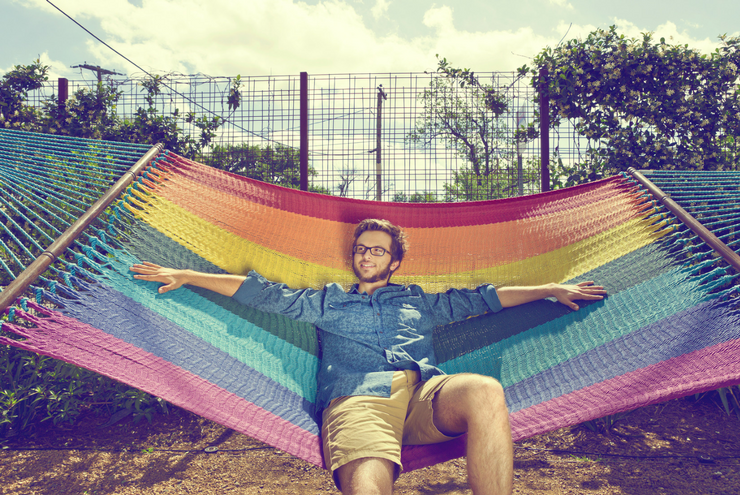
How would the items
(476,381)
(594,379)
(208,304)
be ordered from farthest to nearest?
(208,304)
(594,379)
(476,381)

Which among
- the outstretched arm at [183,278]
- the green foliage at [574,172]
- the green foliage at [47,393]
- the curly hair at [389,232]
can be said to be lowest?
the green foliage at [47,393]

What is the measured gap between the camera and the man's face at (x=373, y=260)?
1690mm

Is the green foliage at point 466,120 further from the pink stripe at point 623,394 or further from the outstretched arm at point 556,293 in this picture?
the pink stripe at point 623,394

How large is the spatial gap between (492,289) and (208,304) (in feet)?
3.13

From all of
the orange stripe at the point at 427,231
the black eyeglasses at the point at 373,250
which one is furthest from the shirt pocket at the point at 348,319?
the orange stripe at the point at 427,231

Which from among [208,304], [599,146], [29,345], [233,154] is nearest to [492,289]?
[208,304]

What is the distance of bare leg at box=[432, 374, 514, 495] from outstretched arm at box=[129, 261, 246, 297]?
0.75 meters

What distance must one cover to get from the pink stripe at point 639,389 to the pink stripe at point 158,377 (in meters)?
0.61

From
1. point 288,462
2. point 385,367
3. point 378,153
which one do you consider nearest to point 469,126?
point 378,153

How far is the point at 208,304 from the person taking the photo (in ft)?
5.20

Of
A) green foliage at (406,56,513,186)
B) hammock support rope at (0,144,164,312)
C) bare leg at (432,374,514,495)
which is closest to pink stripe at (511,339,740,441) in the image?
bare leg at (432,374,514,495)

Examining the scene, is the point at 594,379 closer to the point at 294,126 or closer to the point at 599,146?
the point at 599,146

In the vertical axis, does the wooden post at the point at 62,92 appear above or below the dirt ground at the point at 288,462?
above

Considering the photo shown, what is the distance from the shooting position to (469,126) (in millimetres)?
3242
